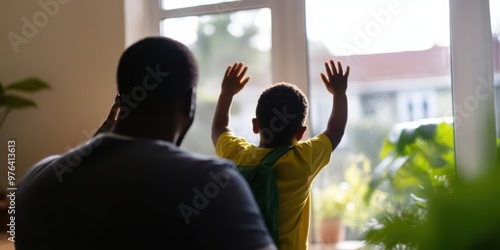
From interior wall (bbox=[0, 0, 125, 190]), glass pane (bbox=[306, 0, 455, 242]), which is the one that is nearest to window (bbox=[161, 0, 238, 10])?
interior wall (bbox=[0, 0, 125, 190])

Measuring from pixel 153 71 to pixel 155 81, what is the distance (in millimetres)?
21

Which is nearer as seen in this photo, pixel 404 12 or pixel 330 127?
pixel 330 127

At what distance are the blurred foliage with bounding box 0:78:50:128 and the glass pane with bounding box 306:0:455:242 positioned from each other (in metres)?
1.21

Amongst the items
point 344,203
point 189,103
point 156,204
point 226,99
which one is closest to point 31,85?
point 226,99

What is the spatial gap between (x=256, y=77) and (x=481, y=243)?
6.97ft

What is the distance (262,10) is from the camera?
105 inches

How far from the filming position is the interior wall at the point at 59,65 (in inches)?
109

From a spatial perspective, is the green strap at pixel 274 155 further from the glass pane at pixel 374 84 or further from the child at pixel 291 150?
the glass pane at pixel 374 84

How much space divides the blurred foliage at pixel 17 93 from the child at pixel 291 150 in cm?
122

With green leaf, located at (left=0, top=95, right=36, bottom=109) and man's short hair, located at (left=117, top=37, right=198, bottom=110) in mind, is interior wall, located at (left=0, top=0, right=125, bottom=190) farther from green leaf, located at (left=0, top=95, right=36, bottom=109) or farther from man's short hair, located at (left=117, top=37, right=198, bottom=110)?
man's short hair, located at (left=117, top=37, right=198, bottom=110)

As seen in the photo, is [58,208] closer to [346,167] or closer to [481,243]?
[481,243]

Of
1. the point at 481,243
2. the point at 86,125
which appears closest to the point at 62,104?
the point at 86,125

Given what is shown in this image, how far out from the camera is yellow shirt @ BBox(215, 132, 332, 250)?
1.82m

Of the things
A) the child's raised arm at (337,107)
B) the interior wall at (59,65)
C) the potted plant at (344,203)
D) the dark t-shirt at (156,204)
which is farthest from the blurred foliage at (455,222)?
the interior wall at (59,65)
